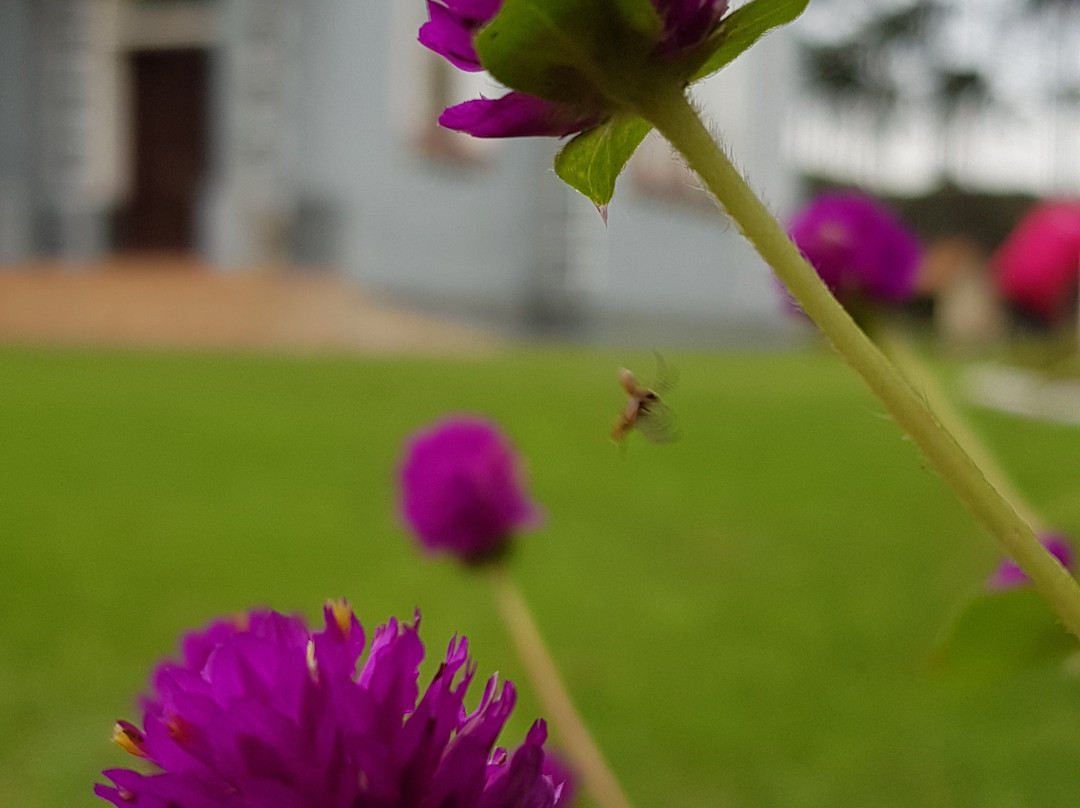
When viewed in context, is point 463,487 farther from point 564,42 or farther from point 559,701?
point 564,42

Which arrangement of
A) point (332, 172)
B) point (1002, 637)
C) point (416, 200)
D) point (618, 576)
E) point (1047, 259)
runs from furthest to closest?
point (332, 172)
point (416, 200)
point (618, 576)
point (1047, 259)
point (1002, 637)

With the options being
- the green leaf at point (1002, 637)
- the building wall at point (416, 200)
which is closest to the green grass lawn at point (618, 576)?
the green leaf at point (1002, 637)

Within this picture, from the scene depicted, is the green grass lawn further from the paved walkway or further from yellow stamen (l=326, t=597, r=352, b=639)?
the paved walkway

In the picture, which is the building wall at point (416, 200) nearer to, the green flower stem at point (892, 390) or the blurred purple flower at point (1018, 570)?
the blurred purple flower at point (1018, 570)

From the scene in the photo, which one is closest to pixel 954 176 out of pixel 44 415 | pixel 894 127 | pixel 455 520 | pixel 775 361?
pixel 894 127

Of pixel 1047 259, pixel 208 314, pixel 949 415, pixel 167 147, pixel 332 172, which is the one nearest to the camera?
pixel 949 415

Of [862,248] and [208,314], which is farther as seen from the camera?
[208,314]

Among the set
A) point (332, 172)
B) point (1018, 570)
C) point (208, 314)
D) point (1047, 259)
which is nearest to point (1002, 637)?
point (1018, 570)

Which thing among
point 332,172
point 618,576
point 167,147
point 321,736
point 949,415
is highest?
point 167,147
